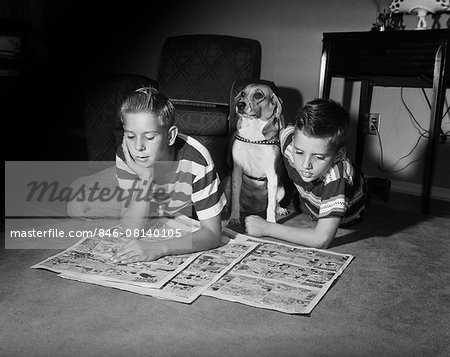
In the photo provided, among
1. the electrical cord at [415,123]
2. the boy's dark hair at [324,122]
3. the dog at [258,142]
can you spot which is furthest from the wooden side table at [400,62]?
the boy's dark hair at [324,122]

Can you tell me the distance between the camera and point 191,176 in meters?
1.62

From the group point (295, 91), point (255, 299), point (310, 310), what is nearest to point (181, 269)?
point (255, 299)

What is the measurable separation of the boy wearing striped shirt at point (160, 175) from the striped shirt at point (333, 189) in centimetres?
35

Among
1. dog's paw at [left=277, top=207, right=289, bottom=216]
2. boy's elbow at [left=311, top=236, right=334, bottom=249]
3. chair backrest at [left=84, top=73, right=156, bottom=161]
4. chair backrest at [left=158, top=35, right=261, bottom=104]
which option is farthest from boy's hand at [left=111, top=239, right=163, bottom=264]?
chair backrest at [left=158, top=35, right=261, bottom=104]

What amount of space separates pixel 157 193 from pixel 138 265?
0.37 metres

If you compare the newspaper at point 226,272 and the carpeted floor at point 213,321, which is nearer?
the carpeted floor at point 213,321

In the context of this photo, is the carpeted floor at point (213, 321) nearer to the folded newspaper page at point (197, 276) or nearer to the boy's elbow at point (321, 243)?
the folded newspaper page at point (197, 276)

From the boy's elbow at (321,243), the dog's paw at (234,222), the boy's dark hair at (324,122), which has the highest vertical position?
the boy's dark hair at (324,122)

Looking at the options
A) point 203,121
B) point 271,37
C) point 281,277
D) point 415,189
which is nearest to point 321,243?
point 281,277

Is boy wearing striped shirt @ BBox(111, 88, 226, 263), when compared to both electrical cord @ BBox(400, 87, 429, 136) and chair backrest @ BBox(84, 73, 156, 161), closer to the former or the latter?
chair backrest @ BBox(84, 73, 156, 161)

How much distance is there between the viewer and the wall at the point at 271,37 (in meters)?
2.92

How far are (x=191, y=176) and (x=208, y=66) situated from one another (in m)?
1.75

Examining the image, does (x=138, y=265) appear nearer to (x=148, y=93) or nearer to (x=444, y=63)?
(x=148, y=93)

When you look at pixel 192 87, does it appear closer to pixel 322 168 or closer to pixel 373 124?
pixel 373 124
